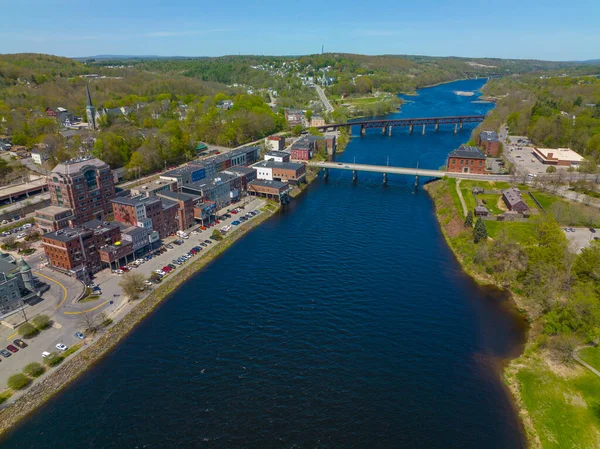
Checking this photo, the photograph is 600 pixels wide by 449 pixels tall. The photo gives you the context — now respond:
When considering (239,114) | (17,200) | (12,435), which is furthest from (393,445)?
(239,114)

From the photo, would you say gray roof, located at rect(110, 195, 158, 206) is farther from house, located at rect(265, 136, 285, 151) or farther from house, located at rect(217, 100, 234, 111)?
house, located at rect(217, 100, 234, 111)

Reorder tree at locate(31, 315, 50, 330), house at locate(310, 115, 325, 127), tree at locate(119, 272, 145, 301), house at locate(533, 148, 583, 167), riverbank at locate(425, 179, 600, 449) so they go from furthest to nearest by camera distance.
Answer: house at locate(310, 115, 325, 127), house at locate(533, 148, 583, 167), tree at locate(119, 272, 145, 301), tree at locate(31, 315, 50, 330), riverbank at locate(425, 179, 600, 449)

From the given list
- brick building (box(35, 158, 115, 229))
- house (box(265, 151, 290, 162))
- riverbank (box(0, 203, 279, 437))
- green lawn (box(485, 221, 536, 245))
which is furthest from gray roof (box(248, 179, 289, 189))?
green lawn (box(485, 221, 536, 245))

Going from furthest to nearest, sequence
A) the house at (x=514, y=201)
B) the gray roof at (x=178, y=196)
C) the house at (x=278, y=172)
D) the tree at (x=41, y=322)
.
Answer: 1. the house at (x=278, y=172)
2. the house at (x=514, y=201)
3. the gray roof at (x=178, y=196)
4. the tree at (x=41, y=322)

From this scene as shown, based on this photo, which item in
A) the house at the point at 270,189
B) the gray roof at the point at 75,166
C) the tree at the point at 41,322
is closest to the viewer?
the tree at the point at 41,322

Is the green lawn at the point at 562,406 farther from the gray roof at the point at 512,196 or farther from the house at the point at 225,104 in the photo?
the house at the point at 225,104

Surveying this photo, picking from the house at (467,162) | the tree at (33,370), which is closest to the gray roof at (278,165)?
the house at (467,162)
